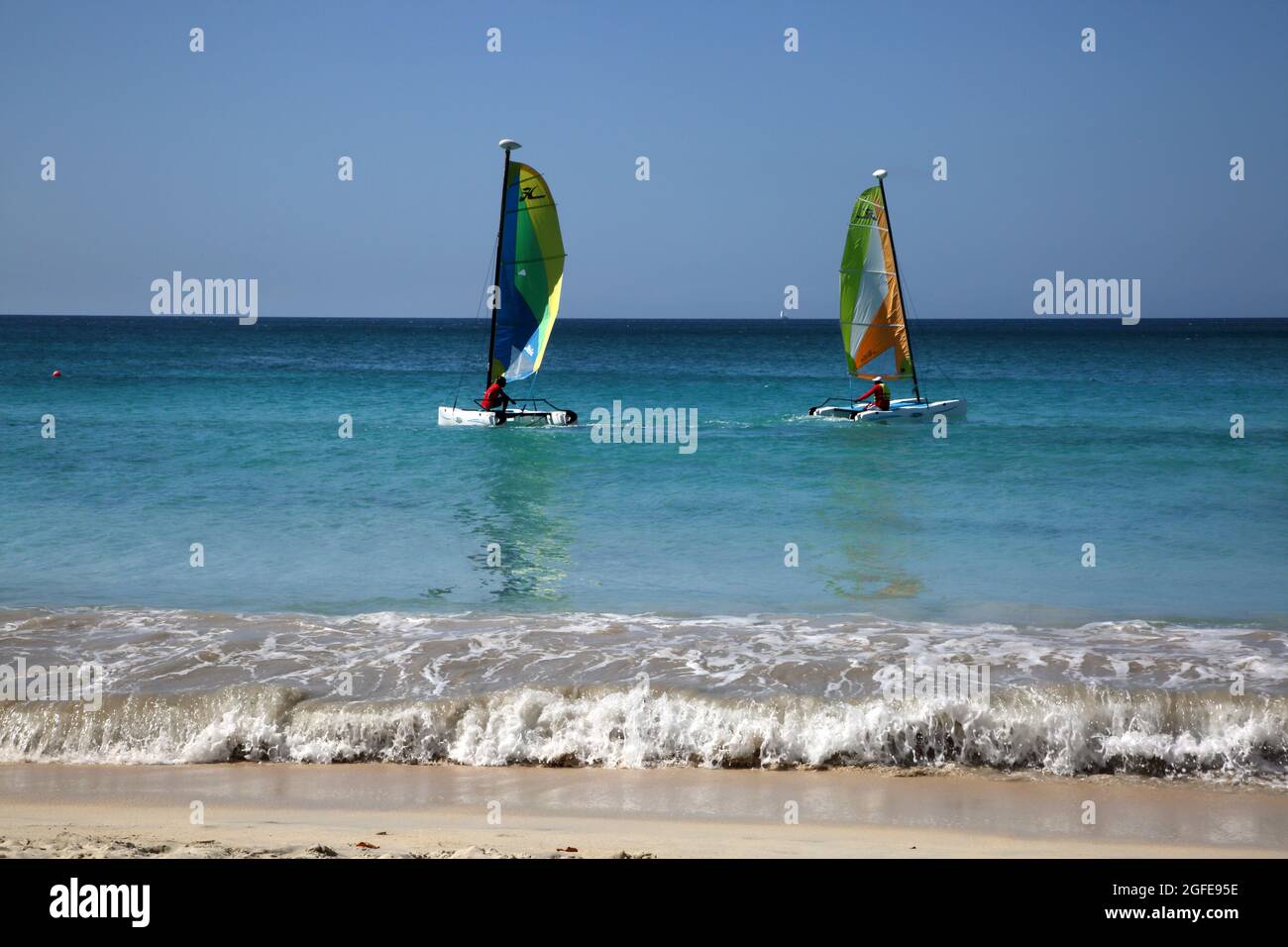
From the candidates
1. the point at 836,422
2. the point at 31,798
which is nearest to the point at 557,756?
the point at 31,798

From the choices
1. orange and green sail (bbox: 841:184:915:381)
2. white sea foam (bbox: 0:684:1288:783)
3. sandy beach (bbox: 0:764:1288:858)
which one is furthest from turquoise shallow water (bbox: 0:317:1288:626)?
sandy beach (bbox: 0:764:1288:858)

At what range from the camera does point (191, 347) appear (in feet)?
277

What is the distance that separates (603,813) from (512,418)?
70.1ft

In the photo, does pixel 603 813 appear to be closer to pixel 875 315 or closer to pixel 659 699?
pixel 659 699

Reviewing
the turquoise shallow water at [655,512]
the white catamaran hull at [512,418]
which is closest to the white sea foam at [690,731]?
the turquoise shallow water at [655,512]

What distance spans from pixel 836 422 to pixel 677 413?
636cm

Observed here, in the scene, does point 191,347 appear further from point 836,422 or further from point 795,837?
point 795,837

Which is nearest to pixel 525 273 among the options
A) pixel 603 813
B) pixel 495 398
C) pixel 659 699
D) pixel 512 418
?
pixel 495 398

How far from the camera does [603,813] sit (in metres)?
6.78

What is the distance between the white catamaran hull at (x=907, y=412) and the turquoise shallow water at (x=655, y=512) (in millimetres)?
731

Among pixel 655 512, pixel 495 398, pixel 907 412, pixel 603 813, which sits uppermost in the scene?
pixel 495 398

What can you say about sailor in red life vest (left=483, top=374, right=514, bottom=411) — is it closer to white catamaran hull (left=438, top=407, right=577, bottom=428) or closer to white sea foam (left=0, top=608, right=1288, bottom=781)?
white catamaran hull (left=438, top=407, right=577, bottom=428)

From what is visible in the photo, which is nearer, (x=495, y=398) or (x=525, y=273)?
(x=495, y=398)

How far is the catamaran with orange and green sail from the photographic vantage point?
27812 mm
